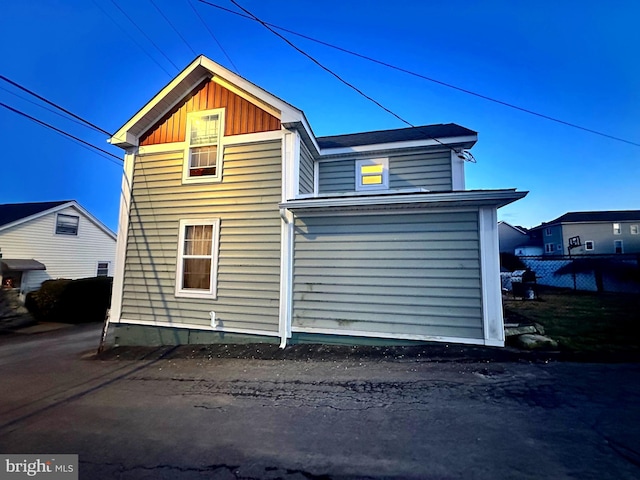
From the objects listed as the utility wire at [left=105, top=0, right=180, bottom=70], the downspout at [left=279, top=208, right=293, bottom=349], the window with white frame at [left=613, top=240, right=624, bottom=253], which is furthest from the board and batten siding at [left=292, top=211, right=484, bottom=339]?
the window with white frame at [left=613, top=240, right=624, bottom=253]

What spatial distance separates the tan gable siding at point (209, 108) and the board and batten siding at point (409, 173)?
2.72m

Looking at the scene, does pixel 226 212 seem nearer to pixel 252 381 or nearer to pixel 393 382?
pixel 252 381

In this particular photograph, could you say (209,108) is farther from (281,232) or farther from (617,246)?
(617,246)

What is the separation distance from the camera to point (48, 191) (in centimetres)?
11506

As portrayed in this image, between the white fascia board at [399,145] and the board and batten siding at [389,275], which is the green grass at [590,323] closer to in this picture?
the board and batten siding at [389,275]

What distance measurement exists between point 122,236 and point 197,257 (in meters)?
2.44

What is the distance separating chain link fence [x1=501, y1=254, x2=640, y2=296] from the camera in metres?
13.0

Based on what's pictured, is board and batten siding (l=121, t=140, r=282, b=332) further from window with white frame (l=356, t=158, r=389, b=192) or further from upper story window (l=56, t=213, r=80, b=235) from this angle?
upper story window (l=56, t=213, r=80, b=235)

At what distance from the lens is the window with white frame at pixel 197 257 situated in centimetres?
695

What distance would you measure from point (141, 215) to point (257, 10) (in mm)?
6078

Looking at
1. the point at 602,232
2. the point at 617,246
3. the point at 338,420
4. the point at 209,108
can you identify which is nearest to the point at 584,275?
the point at 338,420

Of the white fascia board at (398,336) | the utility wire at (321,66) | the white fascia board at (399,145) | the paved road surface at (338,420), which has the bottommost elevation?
the paved road surface at (338,420)

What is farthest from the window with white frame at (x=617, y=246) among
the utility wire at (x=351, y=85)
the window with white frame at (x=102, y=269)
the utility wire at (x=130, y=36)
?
the window with white frame at (x=102, y=269)

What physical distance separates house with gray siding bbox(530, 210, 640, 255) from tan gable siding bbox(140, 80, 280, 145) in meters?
35.4
